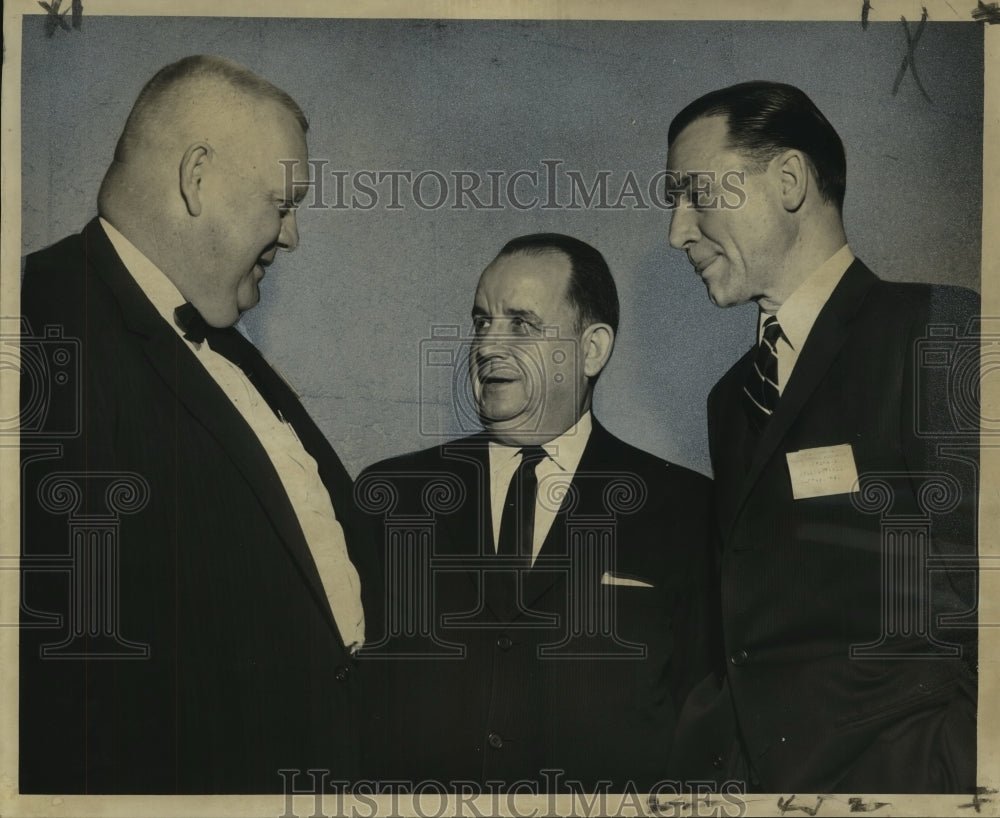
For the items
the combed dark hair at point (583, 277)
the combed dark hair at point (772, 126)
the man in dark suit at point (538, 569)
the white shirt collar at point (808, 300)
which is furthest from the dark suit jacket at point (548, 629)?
the combed dark hair at point (772, 126)

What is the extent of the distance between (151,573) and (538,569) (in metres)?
1.13

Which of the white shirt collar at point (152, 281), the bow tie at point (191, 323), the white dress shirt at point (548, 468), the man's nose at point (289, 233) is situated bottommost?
the white dress shirt at point (548, 468)

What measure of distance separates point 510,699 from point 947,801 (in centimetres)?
134

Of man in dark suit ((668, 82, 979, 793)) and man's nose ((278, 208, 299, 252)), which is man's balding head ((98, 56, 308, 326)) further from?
man in dark suit ((668, 82, 979, 793))

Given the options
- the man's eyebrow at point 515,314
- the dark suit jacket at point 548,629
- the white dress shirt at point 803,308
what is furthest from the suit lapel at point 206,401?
the white dress shirt at point 803,308

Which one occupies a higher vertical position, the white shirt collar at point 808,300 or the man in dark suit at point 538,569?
the white shirt collar at point 808,300

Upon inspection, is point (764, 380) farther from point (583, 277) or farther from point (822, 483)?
point (583, 277)

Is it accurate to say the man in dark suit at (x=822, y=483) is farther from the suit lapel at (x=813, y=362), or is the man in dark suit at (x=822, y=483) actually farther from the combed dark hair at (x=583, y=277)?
the combed dark hair at (x=583, y=277)

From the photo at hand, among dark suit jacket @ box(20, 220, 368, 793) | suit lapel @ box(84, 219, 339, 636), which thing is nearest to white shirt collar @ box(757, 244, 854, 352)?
dark suit jacket @ box(20, 220, 368, 793)

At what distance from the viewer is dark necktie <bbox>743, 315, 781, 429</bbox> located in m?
3.37

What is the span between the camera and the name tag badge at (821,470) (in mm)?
3340

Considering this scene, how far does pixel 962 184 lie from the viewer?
343cm

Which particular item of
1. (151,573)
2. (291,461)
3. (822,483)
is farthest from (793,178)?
(151,573)

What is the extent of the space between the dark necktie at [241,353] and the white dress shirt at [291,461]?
0.05 ft
